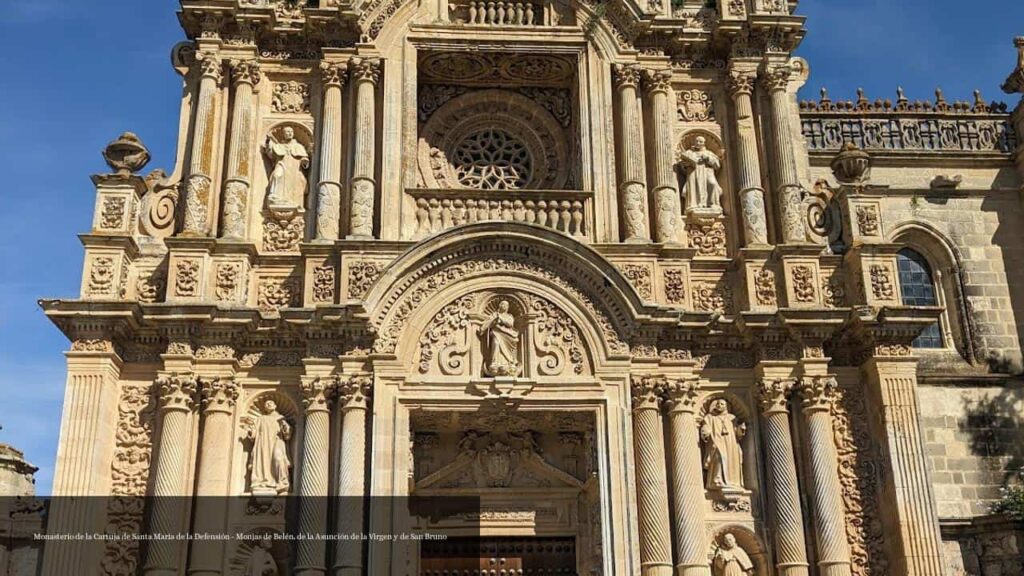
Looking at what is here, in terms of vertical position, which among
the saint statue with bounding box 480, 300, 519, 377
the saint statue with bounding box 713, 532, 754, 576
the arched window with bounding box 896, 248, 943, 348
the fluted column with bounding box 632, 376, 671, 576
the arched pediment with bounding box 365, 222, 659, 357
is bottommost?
the saint statue with bounding box 713, 532, 754, 576

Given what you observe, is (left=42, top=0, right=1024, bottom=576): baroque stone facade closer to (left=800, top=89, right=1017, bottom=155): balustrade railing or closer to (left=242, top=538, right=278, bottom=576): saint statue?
(left=242, top=538, right=278, bottom=576): saint statue

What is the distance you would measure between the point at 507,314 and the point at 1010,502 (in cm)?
943

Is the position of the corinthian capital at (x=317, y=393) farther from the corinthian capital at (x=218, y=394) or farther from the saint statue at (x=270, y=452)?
the corinthian capital at (x=218, y=394)

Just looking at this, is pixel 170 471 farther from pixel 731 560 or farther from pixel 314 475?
pixel 731 560

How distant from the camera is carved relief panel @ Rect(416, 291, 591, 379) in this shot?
50.2 ft

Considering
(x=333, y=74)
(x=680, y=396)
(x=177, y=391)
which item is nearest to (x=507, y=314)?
(x=680, y=396)

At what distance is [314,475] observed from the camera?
14.5 m

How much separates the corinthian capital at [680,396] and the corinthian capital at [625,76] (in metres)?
5.19

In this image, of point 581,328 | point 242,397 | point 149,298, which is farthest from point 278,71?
point 581,328

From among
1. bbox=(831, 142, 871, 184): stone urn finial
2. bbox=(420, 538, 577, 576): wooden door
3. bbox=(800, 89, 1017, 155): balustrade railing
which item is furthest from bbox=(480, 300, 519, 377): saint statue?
bbox=(800, 89, 1017, 155): balustrade railing

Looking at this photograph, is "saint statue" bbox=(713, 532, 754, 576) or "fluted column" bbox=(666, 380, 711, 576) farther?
"saint statue" bbox=(713, 532, 754, 576)

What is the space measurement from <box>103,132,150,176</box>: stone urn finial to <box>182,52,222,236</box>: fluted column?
799 millimetres

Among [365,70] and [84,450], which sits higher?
[365,70]

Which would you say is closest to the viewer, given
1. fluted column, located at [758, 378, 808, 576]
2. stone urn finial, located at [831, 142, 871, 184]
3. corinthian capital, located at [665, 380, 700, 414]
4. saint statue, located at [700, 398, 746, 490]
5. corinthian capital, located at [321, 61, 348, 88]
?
fluted column, located at [758, 378, 808, 576]
